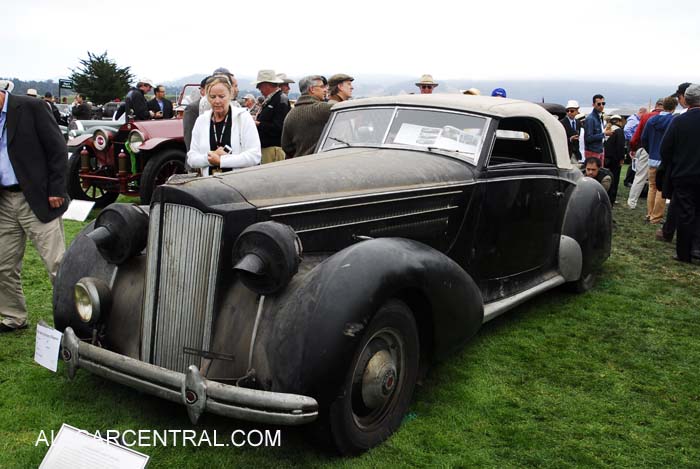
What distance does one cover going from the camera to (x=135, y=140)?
8438 millimetres

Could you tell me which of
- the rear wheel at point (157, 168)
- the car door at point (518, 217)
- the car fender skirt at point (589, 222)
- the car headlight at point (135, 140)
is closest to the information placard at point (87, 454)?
the car door at point (518, 217)

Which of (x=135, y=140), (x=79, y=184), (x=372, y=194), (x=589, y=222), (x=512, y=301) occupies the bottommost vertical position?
(x=79, y=184)

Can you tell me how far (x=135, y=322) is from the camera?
10.5 ft

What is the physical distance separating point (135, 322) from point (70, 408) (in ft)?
1.98

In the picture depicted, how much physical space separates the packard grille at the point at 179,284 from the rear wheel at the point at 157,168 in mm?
5217

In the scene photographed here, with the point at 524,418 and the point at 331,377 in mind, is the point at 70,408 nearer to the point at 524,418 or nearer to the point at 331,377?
the point at 331,377

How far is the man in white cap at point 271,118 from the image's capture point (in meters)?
6.72

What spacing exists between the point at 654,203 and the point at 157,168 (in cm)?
734

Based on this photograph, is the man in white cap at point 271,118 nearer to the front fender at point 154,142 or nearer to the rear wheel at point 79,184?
the front fender at point 154,142

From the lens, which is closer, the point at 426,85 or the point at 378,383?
the point at 378,383

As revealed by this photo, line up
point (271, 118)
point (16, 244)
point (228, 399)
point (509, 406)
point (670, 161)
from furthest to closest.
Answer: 1. point (670, 161)
2. point (271, 118)
3. point (16, 244)
4. point (509, 406)
5. point (228, 399)

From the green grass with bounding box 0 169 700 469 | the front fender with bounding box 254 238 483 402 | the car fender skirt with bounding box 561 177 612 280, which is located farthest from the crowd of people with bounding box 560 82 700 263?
the front fender with bounding box 254 238 483 402

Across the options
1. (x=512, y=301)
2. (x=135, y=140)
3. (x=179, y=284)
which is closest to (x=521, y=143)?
(x=512, y=301)

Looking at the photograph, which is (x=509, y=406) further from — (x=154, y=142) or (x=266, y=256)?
(x=154, y=142)
